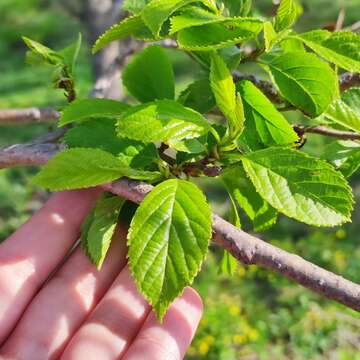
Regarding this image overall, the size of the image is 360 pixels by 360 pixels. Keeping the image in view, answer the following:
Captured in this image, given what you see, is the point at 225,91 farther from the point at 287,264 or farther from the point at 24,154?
the point at 24,154

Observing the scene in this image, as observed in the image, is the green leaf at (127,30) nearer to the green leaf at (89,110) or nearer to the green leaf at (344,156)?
the green leaf at (89,110)

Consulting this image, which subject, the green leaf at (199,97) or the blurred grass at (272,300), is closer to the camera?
the green leaf at (199,97)

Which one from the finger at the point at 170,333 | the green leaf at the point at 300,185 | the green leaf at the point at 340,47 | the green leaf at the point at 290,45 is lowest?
the finger at the point at 170,333

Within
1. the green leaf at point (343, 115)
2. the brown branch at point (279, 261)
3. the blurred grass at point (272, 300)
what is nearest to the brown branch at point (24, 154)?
the brown branch at point (279, 261)

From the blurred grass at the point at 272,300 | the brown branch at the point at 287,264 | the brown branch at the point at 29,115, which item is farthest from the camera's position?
the blurred grass at the point at 272,300

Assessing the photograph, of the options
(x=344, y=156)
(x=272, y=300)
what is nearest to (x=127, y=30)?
(x=344, y=156)

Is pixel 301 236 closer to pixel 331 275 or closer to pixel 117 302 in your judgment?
pixel 117 302
